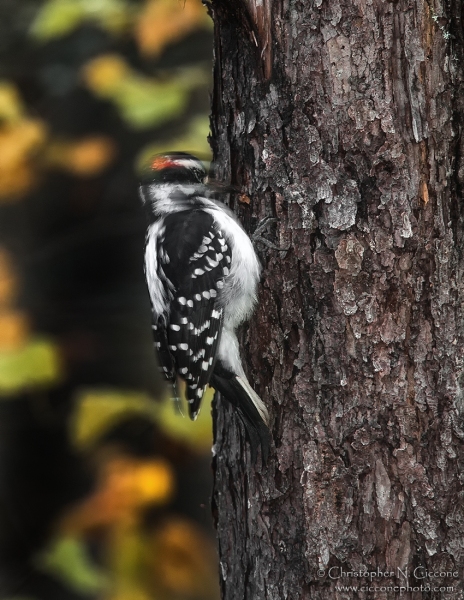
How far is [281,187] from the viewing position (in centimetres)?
220

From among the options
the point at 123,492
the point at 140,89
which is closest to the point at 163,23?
the point at 140,89

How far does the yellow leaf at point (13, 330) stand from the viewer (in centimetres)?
385

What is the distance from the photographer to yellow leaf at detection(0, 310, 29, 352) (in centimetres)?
385

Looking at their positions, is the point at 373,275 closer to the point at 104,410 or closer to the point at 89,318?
the point at 104,410

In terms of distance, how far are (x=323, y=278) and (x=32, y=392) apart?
299 centimetres

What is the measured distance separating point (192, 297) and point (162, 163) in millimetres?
681

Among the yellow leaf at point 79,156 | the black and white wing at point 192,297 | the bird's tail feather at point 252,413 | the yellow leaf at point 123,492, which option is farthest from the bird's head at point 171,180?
the yellow leaf at point 123,492

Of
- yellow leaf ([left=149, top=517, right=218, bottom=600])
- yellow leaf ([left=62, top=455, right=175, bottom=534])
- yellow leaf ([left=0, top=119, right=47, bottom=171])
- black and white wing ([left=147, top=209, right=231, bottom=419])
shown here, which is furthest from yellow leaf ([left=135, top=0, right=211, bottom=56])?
yellow leaf ([left=149, top=517, right=218, bottom=600])

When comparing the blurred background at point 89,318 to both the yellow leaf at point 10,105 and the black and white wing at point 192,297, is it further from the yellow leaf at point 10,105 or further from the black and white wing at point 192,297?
the black and white wing at point 192,297

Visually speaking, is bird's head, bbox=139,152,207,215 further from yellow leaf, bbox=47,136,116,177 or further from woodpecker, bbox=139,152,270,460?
yellow leaf, bbox=47,136,116,177

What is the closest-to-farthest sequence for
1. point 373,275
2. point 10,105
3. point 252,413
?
point 373,275 < point 252,413 < point 10,105

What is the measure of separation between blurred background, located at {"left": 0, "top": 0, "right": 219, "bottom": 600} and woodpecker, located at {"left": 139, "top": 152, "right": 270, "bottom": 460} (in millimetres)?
824

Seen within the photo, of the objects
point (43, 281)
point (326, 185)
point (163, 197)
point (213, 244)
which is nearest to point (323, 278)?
point (326, 185)

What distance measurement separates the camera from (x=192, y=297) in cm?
275
